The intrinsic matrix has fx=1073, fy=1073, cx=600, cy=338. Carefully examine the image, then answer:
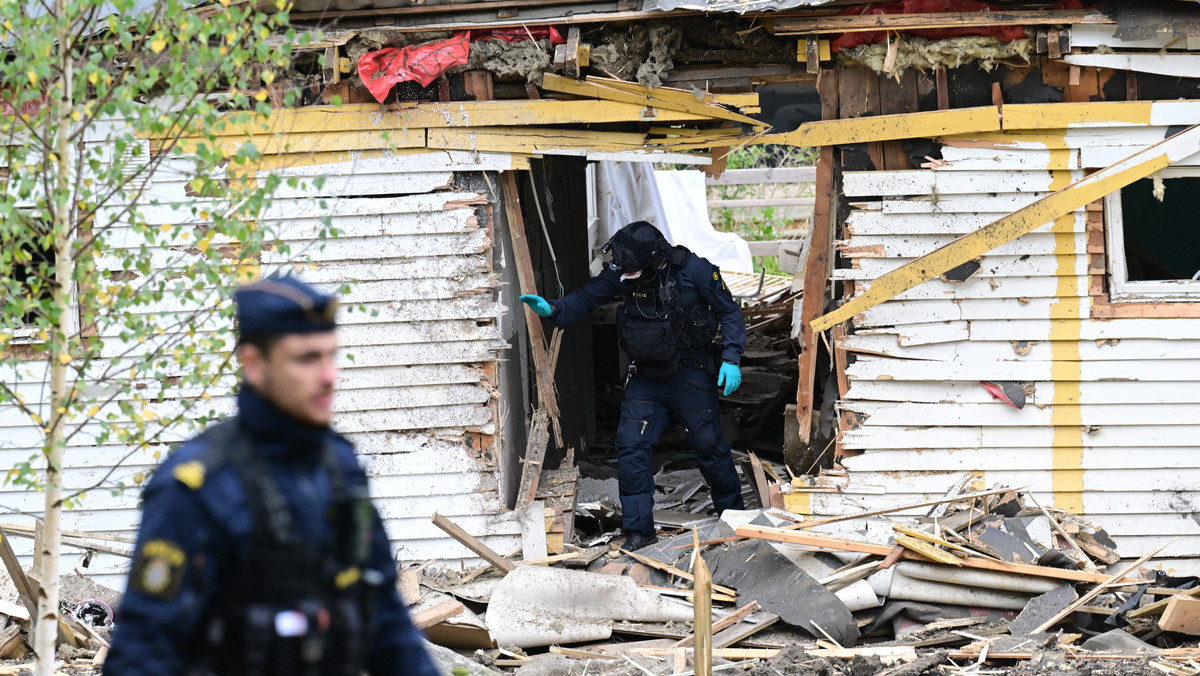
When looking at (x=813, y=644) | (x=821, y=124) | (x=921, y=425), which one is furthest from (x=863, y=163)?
(x=813, y=644)

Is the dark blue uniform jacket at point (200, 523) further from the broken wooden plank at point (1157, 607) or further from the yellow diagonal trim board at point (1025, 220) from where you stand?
the broken wooden plank at point (1157, 607)

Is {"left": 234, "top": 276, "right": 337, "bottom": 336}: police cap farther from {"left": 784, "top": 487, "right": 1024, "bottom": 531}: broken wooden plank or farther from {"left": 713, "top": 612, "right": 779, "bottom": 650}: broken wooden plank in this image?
{"left": 784, "top": 487, "right": 1024, "bottom": 531}: broken wooden plank

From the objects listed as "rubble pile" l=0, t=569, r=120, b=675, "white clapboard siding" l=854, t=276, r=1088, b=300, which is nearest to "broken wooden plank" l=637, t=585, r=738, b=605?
"white clapboard siding" l=854, t=276, r=1088, b=300

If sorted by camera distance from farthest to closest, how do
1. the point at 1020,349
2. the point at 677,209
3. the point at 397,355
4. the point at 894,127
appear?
the point at 677,209, the point at 397,355, the point at 1020,349, the point at 894,127

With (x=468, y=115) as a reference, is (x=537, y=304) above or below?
below

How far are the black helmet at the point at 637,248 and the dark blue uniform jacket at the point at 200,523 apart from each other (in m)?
5.07

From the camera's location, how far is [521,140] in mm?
6816

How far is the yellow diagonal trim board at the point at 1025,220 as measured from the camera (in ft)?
20.5

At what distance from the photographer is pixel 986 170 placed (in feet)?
21.7

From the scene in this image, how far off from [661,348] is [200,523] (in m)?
5.36

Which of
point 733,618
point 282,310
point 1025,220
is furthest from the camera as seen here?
point 1025,220

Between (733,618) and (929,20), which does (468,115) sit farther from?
(733,618)

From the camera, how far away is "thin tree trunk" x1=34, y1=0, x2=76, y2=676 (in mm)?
3715

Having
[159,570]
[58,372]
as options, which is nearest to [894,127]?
[58,372]
